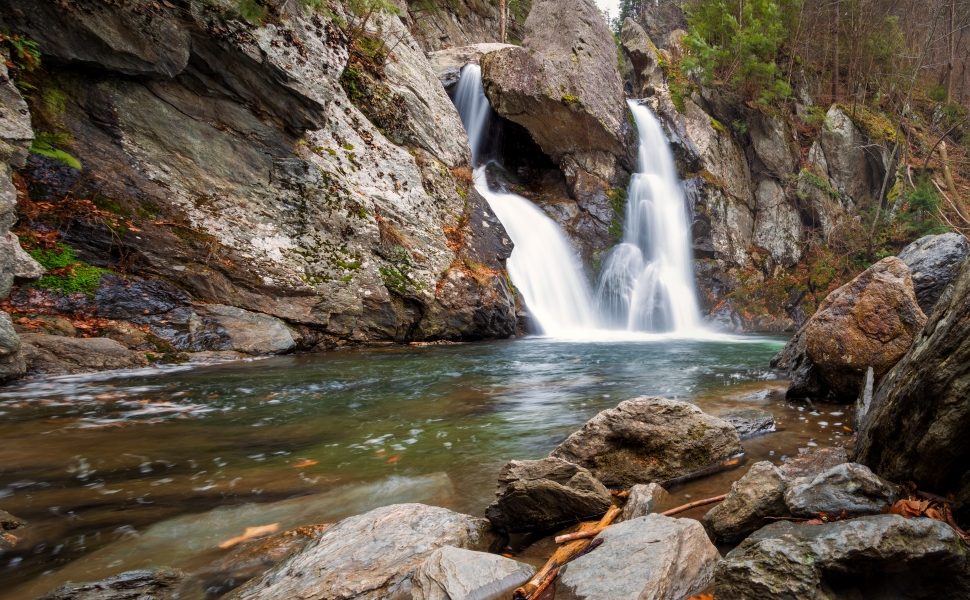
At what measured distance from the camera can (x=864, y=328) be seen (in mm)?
4668

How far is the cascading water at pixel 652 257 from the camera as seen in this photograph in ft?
56.3

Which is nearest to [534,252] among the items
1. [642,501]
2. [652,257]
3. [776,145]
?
[652,257]

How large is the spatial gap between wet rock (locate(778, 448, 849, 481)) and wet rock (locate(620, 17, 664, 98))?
24.6m

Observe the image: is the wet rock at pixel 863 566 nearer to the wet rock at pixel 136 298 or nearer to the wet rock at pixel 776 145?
the wet rock at pixel 136 298

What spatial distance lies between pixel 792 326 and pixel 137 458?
853 inches

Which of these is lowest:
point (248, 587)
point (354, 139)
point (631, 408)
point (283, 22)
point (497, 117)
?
point (248, 587)

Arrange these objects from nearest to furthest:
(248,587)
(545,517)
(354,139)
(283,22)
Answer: (248,587)
(545,517)
(283,22)
(354,139)

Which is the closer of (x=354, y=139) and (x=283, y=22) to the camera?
(x=283, y=22)

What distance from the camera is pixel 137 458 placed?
3.62 meters

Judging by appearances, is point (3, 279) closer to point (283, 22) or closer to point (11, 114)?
point (11, 114)

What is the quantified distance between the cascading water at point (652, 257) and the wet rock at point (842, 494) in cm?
Answer: 1430

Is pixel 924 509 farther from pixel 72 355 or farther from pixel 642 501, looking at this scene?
pixel 72 355

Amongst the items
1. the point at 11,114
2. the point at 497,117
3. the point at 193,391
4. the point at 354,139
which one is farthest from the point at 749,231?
the point at 11,114

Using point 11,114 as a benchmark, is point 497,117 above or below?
above
